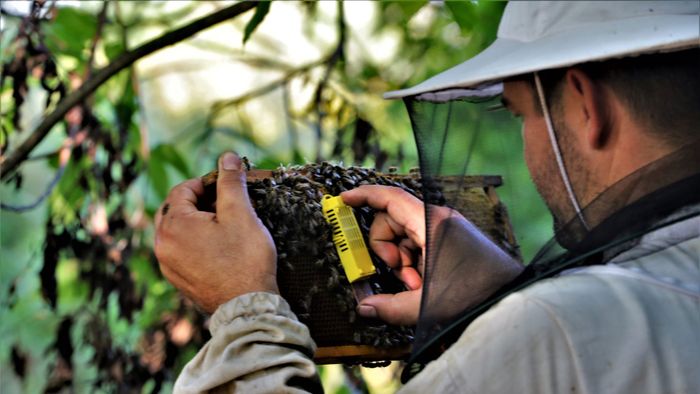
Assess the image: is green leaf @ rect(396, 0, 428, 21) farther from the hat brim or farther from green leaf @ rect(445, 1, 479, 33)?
the hat brim

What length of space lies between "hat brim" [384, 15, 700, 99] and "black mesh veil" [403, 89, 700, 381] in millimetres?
126

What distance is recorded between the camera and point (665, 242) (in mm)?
1613

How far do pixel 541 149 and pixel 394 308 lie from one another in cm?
44

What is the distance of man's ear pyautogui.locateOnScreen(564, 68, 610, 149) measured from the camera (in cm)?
161

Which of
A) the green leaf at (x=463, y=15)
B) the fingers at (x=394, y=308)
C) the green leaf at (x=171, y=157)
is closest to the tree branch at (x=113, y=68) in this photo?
the green leaf at (x=171, y=157)

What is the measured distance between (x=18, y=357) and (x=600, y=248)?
2.75 metres

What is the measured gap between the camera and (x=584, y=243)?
5.19 ft

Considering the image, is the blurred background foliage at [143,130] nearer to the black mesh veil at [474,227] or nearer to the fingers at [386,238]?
the fingers at [386,238]

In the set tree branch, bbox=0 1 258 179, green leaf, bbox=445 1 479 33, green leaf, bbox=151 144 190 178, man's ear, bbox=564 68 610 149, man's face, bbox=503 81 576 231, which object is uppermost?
man's ear, bbox=564 68 610 149

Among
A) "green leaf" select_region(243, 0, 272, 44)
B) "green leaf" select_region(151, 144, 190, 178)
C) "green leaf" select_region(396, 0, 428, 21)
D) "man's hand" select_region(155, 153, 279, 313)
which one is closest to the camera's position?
"man's hand" select_region(155, 153, 279, 313)

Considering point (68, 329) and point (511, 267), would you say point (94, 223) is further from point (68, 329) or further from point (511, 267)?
point (511, 267)

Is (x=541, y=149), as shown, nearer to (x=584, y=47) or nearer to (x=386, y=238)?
(x=584, y=47)

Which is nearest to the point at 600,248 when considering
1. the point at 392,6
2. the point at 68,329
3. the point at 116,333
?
the point at 392,6

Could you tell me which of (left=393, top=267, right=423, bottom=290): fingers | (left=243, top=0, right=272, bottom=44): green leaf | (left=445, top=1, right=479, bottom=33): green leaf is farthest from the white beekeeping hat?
(left=445, top=1, right=479, bottom=33): green leaf
